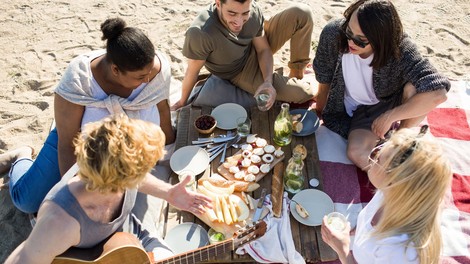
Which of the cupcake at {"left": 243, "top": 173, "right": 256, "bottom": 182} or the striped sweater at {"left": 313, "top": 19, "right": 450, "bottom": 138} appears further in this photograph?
the striped sweater at {"left": 313, "top": 19, "right": 450, "bottom": 138}

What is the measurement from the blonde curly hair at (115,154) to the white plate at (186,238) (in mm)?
851

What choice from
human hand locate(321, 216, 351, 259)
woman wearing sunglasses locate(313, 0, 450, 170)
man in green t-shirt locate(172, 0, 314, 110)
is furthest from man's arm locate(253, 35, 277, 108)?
human hand locate(321, 216, 351, 259)

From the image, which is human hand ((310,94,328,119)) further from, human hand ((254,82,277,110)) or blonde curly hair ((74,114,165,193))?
blonde curly hair ((74,114,165,193))

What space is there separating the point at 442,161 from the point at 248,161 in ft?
5.26

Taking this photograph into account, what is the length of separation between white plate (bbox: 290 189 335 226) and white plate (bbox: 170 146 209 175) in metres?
0.78

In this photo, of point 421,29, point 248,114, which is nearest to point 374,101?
point 248,114

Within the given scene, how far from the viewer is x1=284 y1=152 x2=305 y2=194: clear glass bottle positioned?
127 inches

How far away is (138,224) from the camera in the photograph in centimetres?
307

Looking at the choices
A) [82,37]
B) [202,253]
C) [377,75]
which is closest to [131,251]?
[202,253]

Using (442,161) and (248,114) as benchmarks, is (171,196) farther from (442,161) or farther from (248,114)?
(442,161)

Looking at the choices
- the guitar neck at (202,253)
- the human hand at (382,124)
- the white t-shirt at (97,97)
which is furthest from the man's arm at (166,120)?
the human hand at (382,124)

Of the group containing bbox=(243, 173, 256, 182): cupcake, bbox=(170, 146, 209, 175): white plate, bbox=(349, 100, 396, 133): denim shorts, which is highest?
bbox=(349, 100, 396, 133): denim shorts

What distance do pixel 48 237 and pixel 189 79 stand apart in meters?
2.25

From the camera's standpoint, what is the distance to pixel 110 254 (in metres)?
2.48
